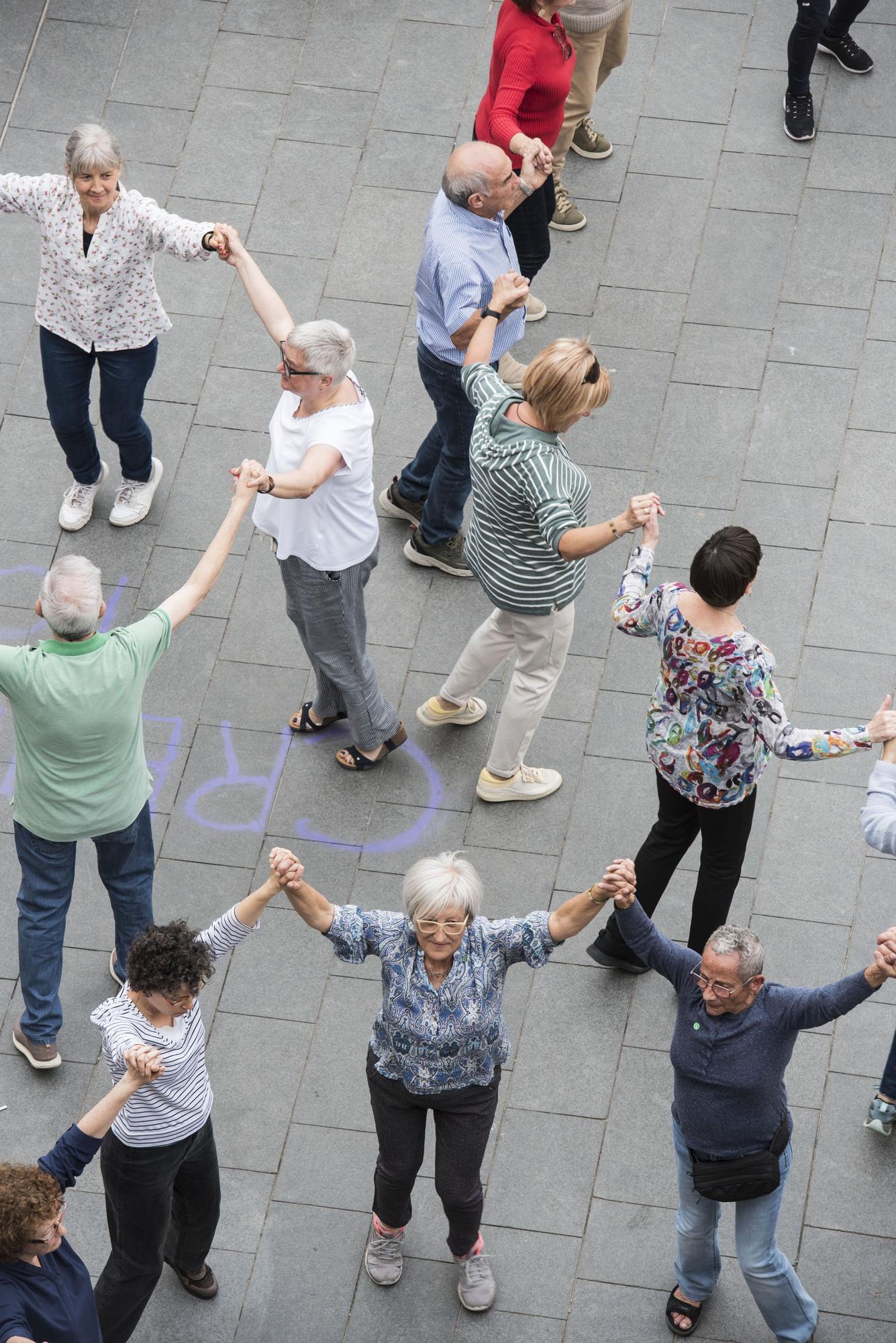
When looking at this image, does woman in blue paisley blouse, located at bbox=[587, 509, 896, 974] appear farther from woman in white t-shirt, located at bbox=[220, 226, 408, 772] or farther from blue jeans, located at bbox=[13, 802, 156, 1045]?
blue jeans, located at bbox=[13, 802, 156, 1045]

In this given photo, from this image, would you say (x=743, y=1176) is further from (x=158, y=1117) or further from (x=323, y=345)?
(x=323, y=345)

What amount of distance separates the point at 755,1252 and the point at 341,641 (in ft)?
8.69

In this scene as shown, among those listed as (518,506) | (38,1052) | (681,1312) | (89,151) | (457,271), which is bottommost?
(38,1052)

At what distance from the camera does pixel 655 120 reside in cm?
889

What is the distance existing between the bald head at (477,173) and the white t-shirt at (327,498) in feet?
3.05

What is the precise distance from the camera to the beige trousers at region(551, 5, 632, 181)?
26.8 ft

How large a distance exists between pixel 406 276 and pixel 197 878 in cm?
328

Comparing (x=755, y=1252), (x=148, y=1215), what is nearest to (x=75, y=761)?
(x=148, y=1215)

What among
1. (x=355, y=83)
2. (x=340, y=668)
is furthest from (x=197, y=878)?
(x=355, y=83)

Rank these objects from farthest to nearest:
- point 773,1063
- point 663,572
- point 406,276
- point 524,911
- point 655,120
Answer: point 655,120
point 406,276
point 663,572
point 524,911
point 773,1063

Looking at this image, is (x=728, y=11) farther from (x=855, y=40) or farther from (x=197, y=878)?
(x=197, y=878)

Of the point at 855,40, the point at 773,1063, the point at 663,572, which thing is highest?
the point at 855,40

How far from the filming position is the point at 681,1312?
214 inches

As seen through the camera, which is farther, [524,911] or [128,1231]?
[524,911]
